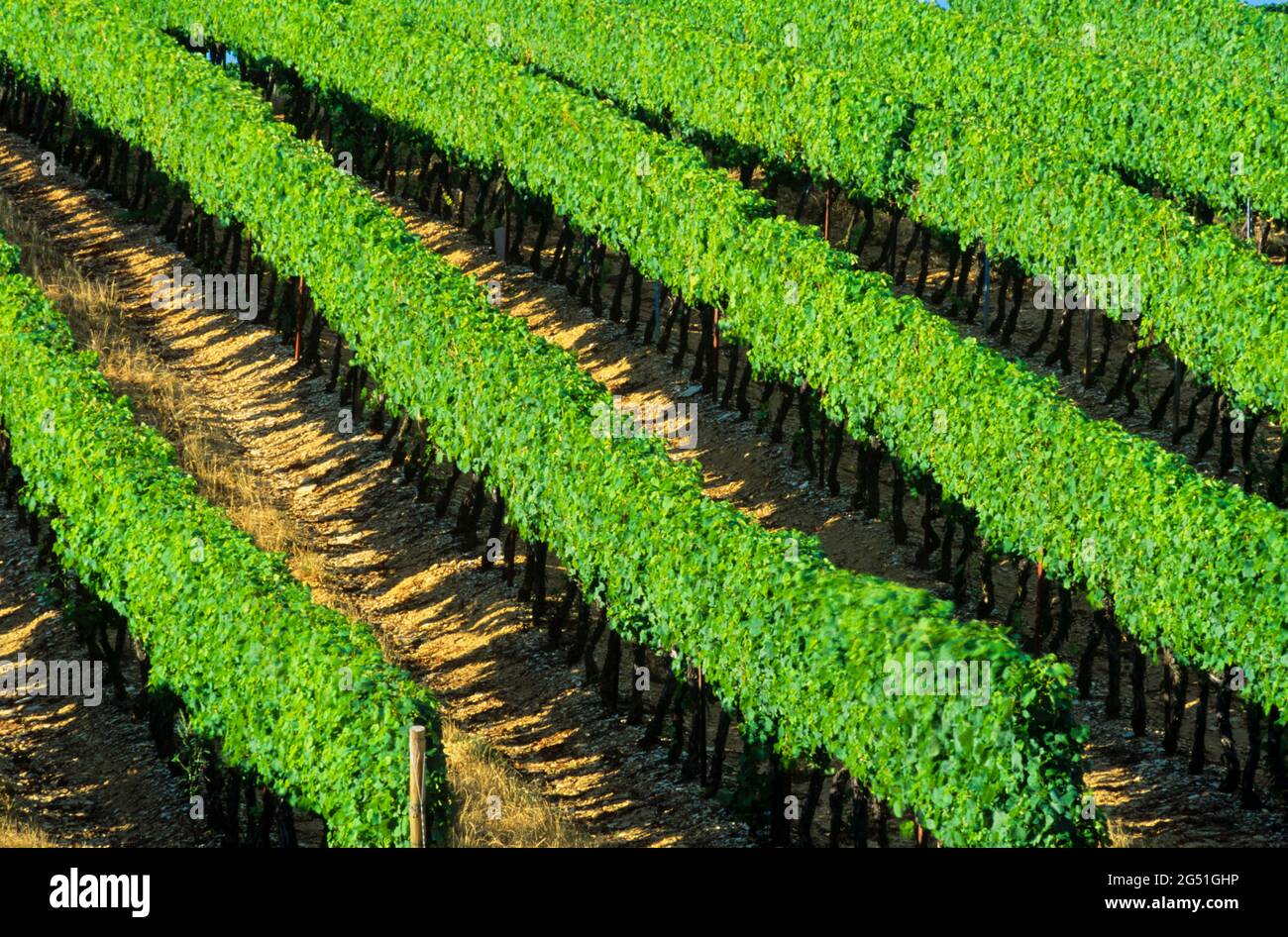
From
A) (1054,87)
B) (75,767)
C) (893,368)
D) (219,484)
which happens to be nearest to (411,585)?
(219,484)

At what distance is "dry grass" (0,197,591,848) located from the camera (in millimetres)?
23266

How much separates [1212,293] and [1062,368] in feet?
12.1

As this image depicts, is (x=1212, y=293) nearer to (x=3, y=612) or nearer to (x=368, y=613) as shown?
(x=368, y=613)

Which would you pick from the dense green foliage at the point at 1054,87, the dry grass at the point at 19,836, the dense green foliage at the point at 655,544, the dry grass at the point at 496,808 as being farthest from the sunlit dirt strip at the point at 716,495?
the dense green foliage at the point at 1054,87

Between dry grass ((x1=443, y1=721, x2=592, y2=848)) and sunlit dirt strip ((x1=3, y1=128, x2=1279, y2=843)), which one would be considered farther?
sunlit dirt strip ((x1=3, y1=128, x2=1279, y2=843))

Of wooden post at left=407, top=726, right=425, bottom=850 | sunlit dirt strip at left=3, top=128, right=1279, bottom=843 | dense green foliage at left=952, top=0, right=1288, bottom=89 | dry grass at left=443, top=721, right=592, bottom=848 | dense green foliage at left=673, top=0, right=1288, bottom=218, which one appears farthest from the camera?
dense green foliage at left=952, top=0, right=1288, bottom=89

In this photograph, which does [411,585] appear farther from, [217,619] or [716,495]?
[217,619]

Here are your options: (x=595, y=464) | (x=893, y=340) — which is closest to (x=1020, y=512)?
(x=893, y=340)

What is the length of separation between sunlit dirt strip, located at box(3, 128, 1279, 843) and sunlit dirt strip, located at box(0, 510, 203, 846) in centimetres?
404

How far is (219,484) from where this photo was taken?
3108 cm

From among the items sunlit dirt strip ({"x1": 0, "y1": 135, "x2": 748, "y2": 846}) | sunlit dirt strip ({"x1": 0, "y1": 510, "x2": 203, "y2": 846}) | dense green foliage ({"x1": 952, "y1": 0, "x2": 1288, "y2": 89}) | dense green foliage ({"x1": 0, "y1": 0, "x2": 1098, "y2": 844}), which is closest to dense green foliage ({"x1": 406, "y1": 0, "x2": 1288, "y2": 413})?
dense green foliage ({"x1": 0, "y1": 0, "x2": 1098, "y2": 844})

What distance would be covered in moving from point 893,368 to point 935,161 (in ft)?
32.1

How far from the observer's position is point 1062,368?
116 feet

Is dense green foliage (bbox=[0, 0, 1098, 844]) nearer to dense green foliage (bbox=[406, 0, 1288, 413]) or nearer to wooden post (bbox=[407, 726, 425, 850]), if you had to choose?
wooden post (bbox=[407, 726, 425, 850])
